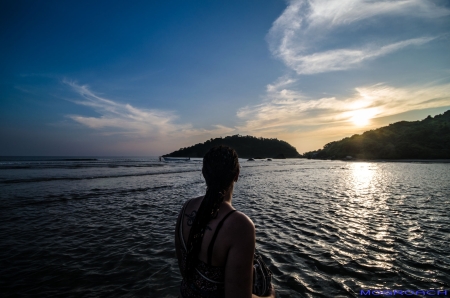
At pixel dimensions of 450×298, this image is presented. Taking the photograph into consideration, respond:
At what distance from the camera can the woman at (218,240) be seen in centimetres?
205

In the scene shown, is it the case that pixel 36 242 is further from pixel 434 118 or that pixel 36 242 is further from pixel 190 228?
pixel 434 118

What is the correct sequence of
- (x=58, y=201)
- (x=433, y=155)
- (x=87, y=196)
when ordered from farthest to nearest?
(x=433, y=155) < (x=87, y=196) < (x=58, y=201)

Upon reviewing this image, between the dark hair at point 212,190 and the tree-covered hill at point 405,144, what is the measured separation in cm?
9774

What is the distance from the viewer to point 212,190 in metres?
2.39

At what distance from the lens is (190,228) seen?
2520 mm

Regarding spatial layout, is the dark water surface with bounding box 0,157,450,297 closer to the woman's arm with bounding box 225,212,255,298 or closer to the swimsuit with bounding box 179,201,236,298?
the swimsuit with bounding box 179,201,236,298

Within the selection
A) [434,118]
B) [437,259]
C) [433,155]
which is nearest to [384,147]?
[433,155]

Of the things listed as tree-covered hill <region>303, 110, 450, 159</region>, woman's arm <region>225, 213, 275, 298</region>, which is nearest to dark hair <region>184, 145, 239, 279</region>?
woman's arm <region>225, 213, 275, 298</region>

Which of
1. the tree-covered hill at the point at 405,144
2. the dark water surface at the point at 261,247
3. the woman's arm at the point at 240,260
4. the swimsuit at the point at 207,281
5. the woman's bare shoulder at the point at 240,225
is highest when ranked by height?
the tree-covered hill at the point at 405,144

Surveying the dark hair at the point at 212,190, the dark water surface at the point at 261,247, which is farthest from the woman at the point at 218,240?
the dark water surface at the point at 261,247

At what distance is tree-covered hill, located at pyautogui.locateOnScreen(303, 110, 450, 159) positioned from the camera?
238 feet

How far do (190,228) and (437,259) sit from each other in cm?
859

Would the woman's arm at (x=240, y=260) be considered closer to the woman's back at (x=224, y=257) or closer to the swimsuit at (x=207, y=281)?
the woman's back at (x=224, y=257)

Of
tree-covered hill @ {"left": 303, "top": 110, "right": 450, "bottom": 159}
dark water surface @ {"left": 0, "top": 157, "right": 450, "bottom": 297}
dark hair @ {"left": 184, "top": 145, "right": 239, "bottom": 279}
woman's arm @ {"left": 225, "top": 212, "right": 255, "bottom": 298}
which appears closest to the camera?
woman's arm @ {"left": 225, "top": 212, "right": 255, "bottom": 298}
